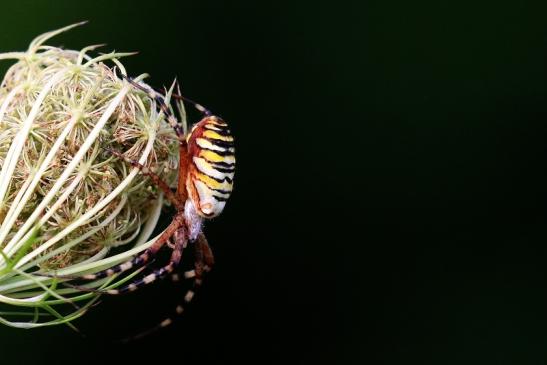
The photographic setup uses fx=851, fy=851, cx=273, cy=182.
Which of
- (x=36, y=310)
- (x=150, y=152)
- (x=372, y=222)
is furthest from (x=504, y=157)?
(x=36, y=310)

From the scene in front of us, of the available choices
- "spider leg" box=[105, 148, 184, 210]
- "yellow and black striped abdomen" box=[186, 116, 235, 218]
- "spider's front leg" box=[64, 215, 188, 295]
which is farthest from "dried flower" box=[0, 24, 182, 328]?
"spider's front leg" box=[64, 215, 188, 295]

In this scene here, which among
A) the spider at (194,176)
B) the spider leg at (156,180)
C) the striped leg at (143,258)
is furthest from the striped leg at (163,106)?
the striped leg at (143,258)

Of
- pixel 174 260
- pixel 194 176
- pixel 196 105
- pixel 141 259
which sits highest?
pixel 196 105

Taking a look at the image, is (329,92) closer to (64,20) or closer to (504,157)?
(504,157)

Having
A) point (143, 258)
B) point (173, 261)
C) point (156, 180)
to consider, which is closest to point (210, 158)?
point (156, 180)

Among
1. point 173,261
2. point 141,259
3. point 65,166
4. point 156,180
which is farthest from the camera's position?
point 173,261

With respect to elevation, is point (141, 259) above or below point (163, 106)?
below

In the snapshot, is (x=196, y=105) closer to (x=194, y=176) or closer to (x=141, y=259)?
(x=194, y=176)

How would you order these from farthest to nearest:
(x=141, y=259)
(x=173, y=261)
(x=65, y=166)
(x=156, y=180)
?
(x=173, y=261)
(x=141, y=259)
(x=156, y=180)
(x=65, y=166)
